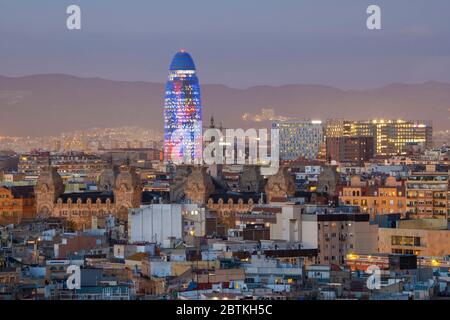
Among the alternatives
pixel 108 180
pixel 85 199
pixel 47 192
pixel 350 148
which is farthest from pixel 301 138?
pixel 85 199

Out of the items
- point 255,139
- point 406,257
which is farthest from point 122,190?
point 255,139

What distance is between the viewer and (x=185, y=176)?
96.4 m

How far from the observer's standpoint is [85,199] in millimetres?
90312

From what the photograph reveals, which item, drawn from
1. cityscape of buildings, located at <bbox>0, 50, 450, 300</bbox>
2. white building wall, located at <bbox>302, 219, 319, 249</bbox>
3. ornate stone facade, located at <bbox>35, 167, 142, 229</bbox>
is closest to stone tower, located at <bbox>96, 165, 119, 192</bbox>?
cityscape of buildings, located at <bbox>0, 50, 450, 300</bbox>

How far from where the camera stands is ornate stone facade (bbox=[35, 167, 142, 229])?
88.9 meters

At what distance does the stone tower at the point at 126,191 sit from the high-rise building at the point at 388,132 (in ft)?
239

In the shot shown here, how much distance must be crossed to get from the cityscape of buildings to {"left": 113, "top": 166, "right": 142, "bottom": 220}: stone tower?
0.25ft

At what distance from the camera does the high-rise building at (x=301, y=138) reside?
162000mm

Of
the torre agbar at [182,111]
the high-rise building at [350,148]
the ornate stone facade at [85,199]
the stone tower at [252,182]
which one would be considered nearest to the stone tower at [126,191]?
the ornate stone facade at [85,199]

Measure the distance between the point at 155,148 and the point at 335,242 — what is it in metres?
116

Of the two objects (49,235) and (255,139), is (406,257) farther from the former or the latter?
(255,139)

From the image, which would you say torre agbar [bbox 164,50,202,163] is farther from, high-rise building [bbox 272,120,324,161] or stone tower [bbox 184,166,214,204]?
stone tower [bbox 184,166,214,204]

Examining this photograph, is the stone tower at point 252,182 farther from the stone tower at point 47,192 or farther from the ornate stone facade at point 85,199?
the stone tower at point 47,192
